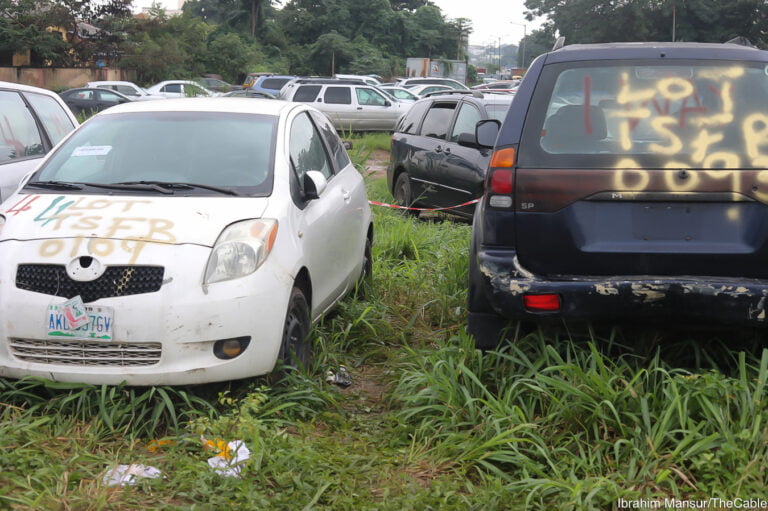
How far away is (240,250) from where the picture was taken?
4379mm

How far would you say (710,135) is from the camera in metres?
4.12

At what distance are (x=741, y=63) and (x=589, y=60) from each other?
2.34 ft

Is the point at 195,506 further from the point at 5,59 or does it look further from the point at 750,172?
the point at 5,59

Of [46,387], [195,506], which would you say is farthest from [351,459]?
[46,387]

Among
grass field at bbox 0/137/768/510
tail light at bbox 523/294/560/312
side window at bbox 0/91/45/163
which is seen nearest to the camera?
grass field at bbox 0/137/768/510

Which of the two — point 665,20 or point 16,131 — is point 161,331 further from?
point 665,20

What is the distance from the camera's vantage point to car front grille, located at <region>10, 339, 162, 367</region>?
4.12m

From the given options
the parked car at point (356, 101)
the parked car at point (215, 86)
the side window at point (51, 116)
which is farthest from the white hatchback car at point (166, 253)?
the parked car at point (215, 86)

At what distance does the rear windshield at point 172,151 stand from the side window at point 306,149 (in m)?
0.21

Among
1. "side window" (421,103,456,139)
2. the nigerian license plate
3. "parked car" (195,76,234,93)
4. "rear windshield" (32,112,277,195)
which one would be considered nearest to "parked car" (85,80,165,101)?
"parked car" (195,76,234,93)

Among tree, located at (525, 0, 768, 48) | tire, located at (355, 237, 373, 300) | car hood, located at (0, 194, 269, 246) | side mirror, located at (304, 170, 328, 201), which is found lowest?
tire, located at (355, 237, 373, 300)

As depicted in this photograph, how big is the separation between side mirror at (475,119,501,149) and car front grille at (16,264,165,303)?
7.55ft

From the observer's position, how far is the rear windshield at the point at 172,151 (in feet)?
16.5

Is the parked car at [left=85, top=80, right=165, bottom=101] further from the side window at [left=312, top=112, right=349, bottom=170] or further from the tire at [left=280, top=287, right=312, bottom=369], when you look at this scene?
the tire at [left=280, top=287, right=312, bottom=369]
